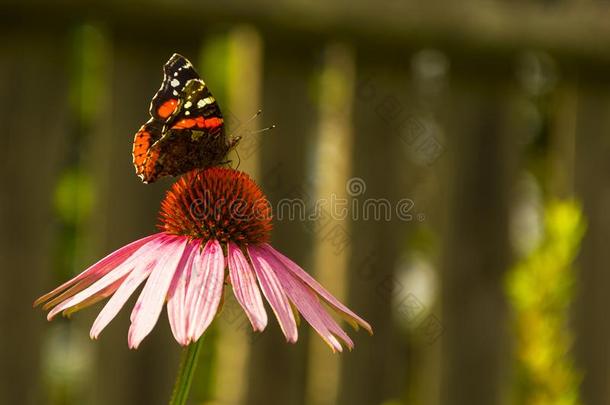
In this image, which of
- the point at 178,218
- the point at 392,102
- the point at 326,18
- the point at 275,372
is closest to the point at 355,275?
the point at 275,372

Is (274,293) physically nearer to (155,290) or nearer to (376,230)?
(155,290)

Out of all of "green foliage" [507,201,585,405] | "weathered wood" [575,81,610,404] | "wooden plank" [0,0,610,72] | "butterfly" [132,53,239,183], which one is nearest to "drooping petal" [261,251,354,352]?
"butterfly" [132,53,239,183]

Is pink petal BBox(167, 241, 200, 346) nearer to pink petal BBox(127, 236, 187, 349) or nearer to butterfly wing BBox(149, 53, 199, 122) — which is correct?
pink petal BBox(127, 236, 187, 349)

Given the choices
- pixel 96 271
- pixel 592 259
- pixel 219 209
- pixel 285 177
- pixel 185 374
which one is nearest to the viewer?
pixel 185 374

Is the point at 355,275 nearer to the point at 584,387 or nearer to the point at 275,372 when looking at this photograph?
Answer: the point at 275,372

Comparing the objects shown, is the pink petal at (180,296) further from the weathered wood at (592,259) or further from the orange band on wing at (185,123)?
the weathered wood at (592,259)

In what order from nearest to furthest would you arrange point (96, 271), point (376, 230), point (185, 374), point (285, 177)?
point (185, 374) < point (96, 271) < point (285, 177) < point (376, 230)

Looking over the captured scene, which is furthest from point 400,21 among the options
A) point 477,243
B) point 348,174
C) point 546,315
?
point 546,315
